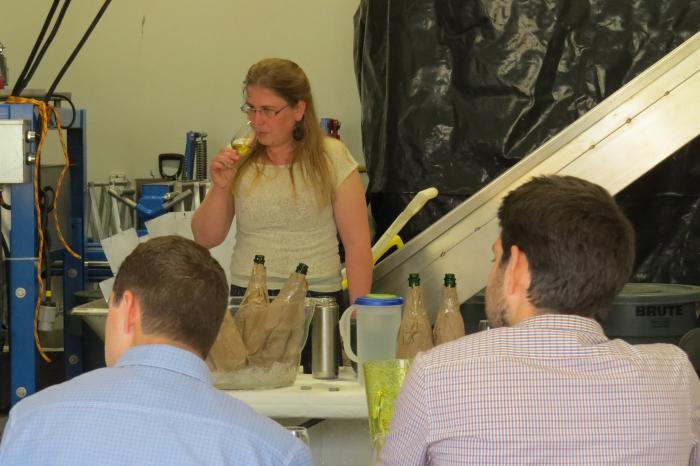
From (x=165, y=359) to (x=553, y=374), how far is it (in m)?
0.49

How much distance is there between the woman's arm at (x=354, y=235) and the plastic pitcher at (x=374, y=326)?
0.70m

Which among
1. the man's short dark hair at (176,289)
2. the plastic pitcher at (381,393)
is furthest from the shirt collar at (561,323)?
the man's short dark hair at (176,289)

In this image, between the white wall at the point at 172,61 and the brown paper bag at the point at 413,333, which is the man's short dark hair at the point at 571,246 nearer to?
the brown paper bag at the point at 413,333

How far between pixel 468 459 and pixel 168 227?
8.78 feet

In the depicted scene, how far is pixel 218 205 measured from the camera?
288 centimetres

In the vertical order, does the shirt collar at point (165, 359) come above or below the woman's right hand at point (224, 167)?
below

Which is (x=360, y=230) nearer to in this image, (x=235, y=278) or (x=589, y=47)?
(x=235, y=278)

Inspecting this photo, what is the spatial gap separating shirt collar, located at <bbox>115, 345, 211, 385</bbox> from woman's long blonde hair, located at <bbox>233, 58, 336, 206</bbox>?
1.45 m

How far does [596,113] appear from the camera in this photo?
10.0ft

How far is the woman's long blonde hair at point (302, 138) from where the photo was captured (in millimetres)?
2811

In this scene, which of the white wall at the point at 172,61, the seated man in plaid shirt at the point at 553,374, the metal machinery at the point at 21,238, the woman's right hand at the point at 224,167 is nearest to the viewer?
the seated man in plaid shirt at the point at 553,374

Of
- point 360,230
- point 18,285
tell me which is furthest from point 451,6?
point 18,285

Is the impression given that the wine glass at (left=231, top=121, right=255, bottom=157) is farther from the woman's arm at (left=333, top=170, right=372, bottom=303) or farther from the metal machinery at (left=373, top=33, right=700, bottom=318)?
the metal machinery at (left=373, top=33, right=700, bottom=318)

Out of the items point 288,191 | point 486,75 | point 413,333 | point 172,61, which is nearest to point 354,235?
point 288,191
